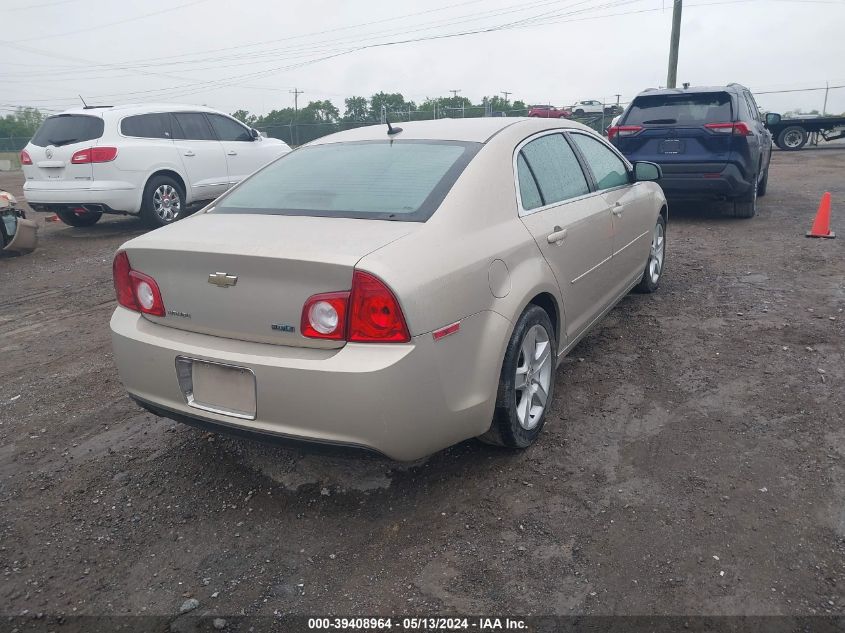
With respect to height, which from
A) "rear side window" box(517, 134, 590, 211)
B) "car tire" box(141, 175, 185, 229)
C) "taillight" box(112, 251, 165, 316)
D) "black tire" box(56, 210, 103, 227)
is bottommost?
"black tire" box(56, 210, 103, 227)

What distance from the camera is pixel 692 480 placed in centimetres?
306

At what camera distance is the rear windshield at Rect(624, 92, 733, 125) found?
873 centimetres

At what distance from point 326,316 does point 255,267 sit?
0.36 metres

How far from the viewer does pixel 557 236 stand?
11.8ft

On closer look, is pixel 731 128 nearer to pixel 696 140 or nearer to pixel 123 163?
pixel 696 140

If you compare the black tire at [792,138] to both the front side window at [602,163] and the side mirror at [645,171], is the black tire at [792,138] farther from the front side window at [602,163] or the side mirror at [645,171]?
the front side window at [602,163]

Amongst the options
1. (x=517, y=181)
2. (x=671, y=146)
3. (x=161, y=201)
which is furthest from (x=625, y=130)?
(x=161, y=201)

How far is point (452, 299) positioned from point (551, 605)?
117 cm

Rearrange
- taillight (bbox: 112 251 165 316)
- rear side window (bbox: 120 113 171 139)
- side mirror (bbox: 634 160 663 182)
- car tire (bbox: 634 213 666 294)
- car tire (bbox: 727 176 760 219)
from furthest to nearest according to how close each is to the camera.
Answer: rear side window (bbox: 120 113 171 139) → car tire (bbox: 727 176 760 219) → car tire (bbox: 634 213 666 294) → side mirror (bbox: 634 160 663 182) → taillight (bbox: 112 251 165 316)

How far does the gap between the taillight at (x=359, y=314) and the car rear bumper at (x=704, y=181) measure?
7.18 meters

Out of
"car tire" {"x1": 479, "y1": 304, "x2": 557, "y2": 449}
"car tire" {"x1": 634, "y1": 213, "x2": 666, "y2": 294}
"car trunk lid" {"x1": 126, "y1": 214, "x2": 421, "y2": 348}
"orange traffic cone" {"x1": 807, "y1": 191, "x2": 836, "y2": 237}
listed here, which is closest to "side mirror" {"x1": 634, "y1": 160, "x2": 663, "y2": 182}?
"car tire" {"x1": 634, "y1": 213, "x2": 666, "y2": 294}

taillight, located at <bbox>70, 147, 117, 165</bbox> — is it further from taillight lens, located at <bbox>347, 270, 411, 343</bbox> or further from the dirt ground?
taillight lens, located at <bbox>347, 270, 411, 343</bbox>

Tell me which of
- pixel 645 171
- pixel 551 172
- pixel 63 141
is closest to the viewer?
pixel 551 172

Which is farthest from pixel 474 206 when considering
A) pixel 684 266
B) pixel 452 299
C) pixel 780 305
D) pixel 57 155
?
pixel 57 155
